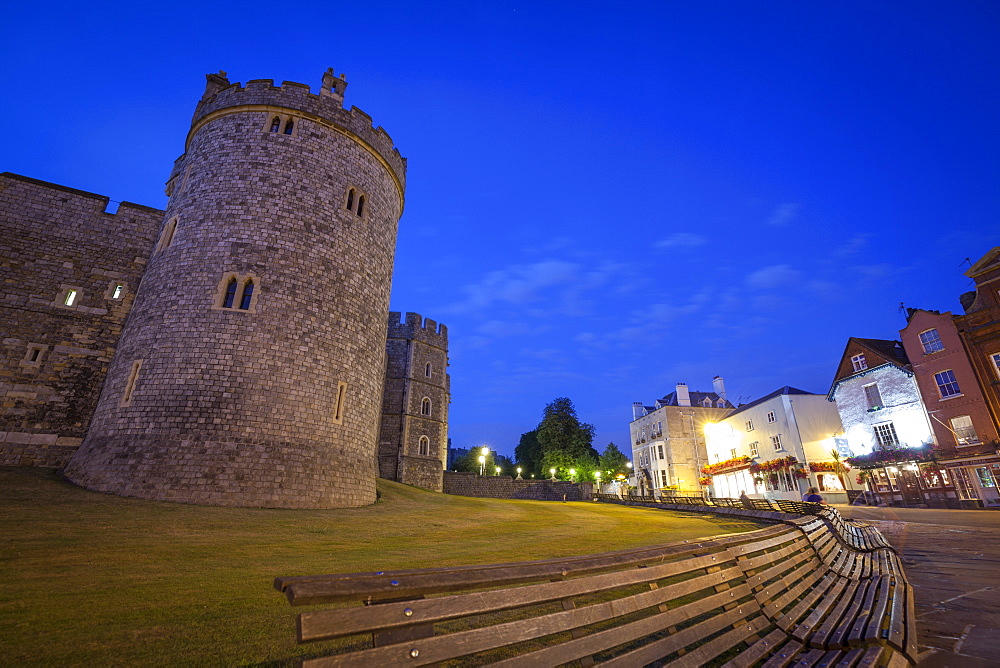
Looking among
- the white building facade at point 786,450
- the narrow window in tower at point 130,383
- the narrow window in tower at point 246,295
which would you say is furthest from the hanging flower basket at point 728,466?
the narrow window in tower at point 130,383

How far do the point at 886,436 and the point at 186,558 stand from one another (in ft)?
120

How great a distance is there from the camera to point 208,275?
14.5 meters

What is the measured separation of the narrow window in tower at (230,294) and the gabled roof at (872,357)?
3509cm

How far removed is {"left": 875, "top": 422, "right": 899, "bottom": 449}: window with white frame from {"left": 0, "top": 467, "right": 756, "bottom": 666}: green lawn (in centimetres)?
2418

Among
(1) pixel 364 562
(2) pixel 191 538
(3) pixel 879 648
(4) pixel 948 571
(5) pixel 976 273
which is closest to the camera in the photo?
(3) pixel 879 648

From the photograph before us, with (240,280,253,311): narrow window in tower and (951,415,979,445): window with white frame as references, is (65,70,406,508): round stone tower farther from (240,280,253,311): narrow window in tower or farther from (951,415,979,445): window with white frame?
Result: (951,415,979,445): window with white frame

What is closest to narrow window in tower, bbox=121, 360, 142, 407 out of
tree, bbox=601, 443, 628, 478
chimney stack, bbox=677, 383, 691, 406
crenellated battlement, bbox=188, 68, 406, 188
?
crenellated battlement, bbox=188, 68, 406, 188

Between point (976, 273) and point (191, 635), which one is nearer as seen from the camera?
point (191, 635)

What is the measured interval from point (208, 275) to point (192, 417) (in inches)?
181

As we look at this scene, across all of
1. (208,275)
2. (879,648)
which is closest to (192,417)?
(208,275)

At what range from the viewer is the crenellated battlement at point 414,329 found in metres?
34.9

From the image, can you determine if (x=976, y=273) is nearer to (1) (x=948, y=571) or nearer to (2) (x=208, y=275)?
(1) (x=948, y=571)

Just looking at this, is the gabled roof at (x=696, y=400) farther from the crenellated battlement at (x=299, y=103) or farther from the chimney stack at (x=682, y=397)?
the crenellated battlement at (x=299, y=103)

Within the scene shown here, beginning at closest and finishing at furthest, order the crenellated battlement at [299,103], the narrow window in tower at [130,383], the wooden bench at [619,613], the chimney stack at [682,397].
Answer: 1. the wooden bench at [619,613]
2. the narrow window in tower at [130,383]
3. the crenellated battlement at [299,103]
4. the chimney stack at [682,397]
